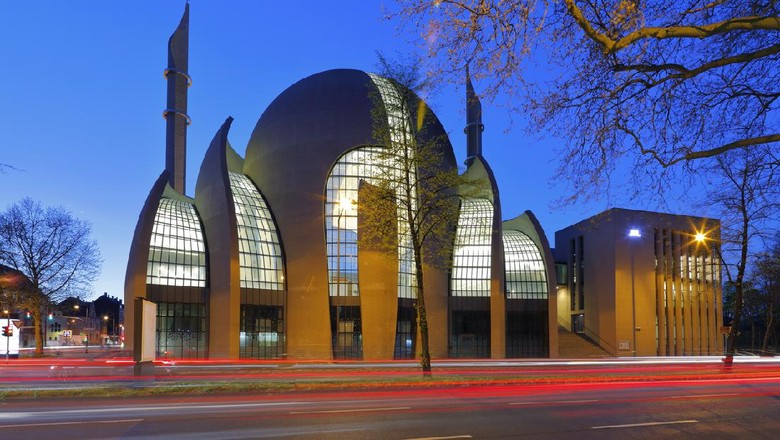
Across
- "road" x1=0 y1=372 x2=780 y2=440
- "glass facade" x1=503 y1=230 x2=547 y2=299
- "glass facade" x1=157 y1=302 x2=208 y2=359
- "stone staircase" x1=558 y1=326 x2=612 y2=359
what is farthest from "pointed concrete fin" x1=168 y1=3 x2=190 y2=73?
Answer: "road" x1=0 y1=372 x2=780 y2=440

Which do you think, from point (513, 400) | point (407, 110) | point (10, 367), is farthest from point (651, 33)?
point (10, 367)

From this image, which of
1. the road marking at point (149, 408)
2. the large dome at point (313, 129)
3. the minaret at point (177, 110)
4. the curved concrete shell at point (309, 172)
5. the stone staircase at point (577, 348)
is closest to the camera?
the road marking at point (149, 408)

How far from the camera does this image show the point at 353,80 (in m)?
53.1

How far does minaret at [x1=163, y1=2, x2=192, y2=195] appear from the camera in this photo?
59.1 meters

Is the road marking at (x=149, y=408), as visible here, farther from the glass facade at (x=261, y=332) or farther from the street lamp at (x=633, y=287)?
the street lamp at (x=633, y=287)

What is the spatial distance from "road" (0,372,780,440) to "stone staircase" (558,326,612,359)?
34.8m

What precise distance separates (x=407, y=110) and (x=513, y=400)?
14.2 m

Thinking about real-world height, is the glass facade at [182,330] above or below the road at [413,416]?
below

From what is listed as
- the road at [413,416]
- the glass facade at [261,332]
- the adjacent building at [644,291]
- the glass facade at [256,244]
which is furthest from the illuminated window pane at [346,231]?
the road at [413,416]

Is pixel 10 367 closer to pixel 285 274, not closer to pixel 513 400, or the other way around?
pixel 285 274

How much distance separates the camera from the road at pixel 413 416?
11008 mm

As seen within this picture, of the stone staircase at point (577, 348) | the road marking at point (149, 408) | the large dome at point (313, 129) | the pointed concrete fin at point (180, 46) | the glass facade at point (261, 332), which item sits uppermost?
the pointed concrete fin at point (180, 46)

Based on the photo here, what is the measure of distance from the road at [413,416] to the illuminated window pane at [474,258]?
31567mm

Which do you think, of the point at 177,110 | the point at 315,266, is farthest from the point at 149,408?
the point at 177,110
